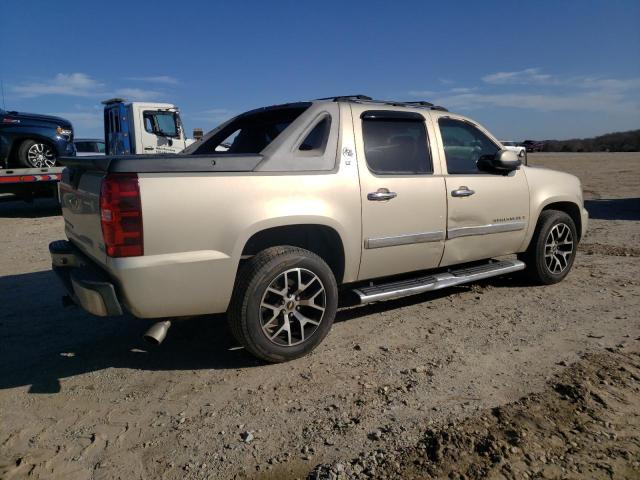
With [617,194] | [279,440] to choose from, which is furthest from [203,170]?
[617,194]

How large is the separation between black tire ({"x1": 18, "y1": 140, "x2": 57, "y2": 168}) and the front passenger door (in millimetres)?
9322

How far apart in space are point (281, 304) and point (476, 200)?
2.12 metres

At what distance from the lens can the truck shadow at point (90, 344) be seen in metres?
Result: 3.46

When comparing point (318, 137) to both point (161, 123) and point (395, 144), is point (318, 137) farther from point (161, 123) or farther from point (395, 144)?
point (161, 123)

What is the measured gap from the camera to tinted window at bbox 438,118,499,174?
175 inches

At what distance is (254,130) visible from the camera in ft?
15.1

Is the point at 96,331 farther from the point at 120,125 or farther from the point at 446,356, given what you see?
the point at 120,125

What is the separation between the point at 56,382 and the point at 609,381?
11.6 feet

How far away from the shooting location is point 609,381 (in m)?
3.05

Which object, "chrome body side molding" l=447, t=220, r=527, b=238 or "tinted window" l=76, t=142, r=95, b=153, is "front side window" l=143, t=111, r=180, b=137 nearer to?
"tinted window" l=76, t=142, r=95, b=153

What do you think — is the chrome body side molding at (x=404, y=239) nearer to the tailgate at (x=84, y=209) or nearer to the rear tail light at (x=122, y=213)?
the rear tail light at (x=122, y=213)

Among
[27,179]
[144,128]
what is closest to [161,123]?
[144,128]

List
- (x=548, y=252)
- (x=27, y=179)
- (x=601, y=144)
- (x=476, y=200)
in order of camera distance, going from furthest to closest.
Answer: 1. (x=601, y=144)
2. (x=27, y=179)
3. (x=548, y=252)
4. (x=476, y=200)

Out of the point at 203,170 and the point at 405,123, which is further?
the point at 405,123
